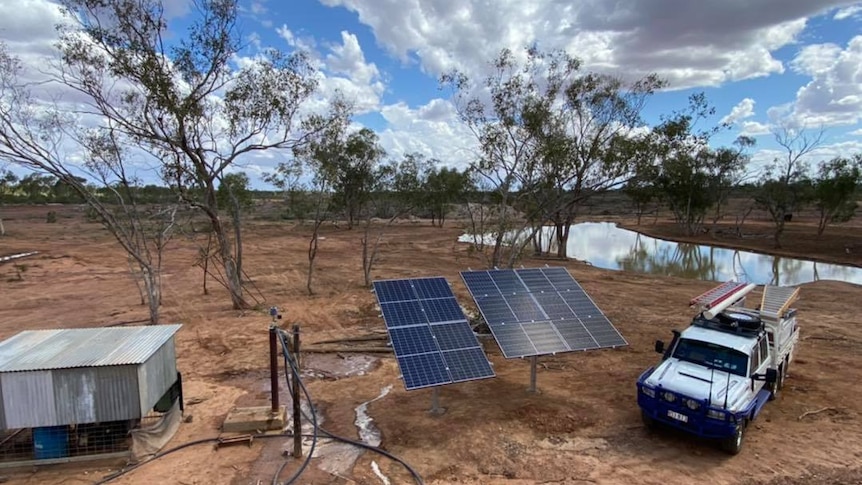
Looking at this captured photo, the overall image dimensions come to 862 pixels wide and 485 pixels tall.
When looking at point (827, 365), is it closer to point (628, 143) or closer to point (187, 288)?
point (628, 143)

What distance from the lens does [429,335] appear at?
995 cm

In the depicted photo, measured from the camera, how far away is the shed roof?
793cm

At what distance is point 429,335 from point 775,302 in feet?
29.1

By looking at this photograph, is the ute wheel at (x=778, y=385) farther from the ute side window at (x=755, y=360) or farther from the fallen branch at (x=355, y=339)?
the fallen branch at (x=355, y=339)

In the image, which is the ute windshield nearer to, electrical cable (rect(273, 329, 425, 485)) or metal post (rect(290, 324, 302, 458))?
electrical cable (rect(273, 329, 425, 485))

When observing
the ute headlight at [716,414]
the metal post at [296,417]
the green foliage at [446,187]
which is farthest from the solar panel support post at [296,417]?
the green foliage at [446,187]

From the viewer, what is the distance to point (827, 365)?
43.1 feet

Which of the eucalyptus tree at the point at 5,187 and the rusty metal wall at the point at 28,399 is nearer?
the rusty metal wall at the point at 28,399

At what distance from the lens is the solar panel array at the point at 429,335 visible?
9141 millimetres

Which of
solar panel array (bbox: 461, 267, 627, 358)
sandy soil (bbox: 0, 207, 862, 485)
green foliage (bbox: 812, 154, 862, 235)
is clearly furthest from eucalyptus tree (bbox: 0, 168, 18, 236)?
green foliage (bbox: 812, 154, 862, 235)

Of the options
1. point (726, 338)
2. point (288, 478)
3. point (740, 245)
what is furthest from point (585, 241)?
point (288, 478)

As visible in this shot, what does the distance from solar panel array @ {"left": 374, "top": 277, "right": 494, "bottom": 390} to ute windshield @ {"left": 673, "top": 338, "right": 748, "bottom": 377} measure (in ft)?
13.5

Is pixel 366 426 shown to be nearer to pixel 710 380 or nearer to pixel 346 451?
pixel 346 451

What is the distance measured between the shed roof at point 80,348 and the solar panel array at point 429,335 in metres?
4.61
